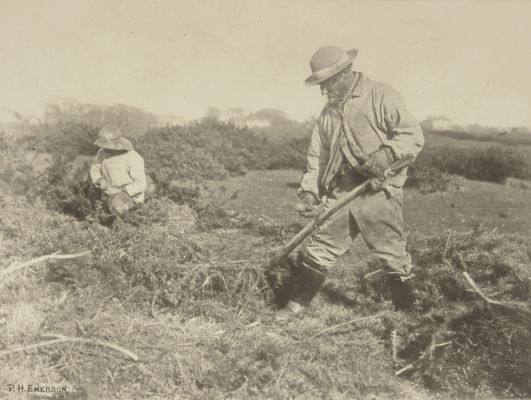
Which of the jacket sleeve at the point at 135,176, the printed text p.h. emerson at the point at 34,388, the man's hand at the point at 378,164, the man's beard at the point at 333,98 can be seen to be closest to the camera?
the printed text p.h. emerson at the point at 34,388

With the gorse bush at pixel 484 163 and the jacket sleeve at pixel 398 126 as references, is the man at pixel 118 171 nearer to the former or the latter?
the jacket sleeve at pixel 398 126

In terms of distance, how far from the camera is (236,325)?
11.3 ft

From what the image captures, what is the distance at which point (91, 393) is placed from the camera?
8.52ft

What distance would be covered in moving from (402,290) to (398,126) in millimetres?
1145

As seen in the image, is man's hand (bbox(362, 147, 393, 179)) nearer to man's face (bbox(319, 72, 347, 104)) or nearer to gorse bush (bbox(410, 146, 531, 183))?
man's face (bbox(319, 72, 347, 104))

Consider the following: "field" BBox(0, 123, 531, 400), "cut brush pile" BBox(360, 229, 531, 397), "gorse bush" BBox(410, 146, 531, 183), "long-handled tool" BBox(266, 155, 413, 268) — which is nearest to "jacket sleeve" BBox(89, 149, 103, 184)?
"field" BBox(0, 123, 531, 400)

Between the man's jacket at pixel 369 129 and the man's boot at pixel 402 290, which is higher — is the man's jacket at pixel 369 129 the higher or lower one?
the higher one

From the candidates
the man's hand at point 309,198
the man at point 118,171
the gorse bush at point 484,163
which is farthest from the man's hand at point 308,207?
the gorse bush at point 484,163

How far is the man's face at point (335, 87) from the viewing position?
3.62 metres

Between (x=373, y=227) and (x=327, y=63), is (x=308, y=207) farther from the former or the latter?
(x=327, y=63)

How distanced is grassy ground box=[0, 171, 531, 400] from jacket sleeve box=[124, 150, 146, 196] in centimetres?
74

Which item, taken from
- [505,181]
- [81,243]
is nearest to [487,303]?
[81,243]

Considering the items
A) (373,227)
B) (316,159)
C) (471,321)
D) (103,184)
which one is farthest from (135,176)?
(471,321)

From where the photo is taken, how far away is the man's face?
11.9 ft
